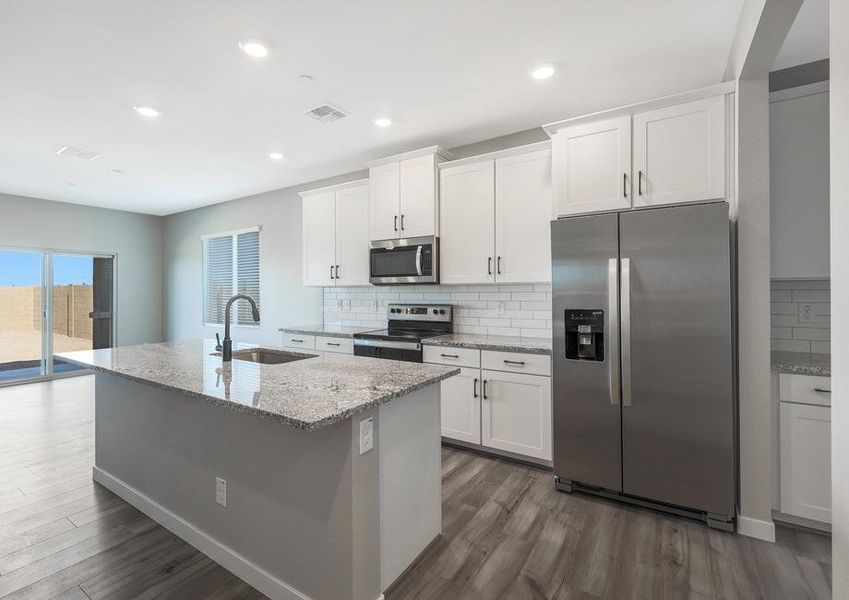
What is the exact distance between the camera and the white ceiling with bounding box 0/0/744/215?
2.12m

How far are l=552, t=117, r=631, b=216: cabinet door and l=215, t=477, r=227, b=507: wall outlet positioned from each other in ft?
8.23

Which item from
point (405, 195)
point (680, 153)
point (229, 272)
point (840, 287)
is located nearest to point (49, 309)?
point (229, 272)

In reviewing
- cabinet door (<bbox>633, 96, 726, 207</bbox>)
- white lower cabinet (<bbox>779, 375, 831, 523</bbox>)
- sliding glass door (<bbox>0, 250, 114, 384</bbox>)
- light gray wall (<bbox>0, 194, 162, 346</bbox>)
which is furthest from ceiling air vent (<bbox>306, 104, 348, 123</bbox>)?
sliding glass door (<bbox>0, 250, 114, 384</bbox>)

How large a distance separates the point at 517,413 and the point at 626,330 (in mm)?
1051

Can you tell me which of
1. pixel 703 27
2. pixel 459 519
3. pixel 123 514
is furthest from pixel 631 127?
pixel 123 514

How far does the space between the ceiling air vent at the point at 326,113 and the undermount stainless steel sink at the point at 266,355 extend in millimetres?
1820

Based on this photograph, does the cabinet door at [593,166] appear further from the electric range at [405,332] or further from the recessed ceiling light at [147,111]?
the recessed ceiling light at [147,111]

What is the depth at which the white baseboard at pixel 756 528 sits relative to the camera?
7.23 feet

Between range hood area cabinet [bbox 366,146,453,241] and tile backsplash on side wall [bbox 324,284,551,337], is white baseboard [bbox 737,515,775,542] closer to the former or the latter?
tile backsplash on side wall [bbox 324,284,551,337]

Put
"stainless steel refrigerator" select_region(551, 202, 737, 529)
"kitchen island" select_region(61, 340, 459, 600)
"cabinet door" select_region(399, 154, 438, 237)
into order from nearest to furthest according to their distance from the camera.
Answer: "kitchen island" select_region(61, 340, 459, 600)
"stainless steel refrigerator" select_region(551, 202, 737, 529)
"cabinet door" select_region(399, 154, 438, 237)

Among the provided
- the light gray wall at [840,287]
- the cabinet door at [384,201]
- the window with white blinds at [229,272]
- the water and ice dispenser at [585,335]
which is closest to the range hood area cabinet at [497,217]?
the cabinet door at [384,201]

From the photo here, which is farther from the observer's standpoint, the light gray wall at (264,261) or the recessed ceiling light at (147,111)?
the light gray wall at (264,261)

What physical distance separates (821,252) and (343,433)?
2.78 meters

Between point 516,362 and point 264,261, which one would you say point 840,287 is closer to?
point 516,362
